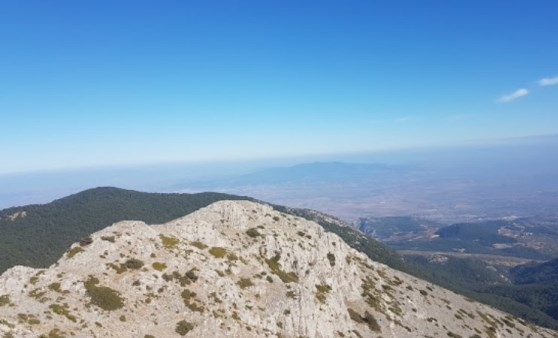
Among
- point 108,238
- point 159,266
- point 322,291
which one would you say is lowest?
point 322,291

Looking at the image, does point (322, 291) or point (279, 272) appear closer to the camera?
point (279, 272)

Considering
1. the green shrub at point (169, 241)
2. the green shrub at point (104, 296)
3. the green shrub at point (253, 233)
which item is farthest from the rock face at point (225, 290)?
the green shrub at point (253, 233)

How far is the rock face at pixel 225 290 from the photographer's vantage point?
52.3 meters

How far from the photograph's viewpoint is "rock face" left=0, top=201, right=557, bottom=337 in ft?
172

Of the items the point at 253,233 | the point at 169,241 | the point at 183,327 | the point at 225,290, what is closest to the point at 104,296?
the point at 183,327

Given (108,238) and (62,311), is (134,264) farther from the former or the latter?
(62,311)

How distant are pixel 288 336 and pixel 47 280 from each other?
36844 millimetres

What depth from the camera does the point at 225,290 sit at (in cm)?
6781

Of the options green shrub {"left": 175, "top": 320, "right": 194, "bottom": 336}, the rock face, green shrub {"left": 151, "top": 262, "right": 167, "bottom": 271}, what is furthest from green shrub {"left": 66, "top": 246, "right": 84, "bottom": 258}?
green shrub {"left": 175, "top": 320, "right": 194, "bottom": 336}

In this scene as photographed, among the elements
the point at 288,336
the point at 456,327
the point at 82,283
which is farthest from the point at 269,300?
the point at 456,327

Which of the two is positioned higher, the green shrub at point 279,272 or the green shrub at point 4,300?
the green shrub at point 4,300

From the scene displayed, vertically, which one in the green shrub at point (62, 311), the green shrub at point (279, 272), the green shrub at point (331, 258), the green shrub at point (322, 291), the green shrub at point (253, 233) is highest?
the green shrub at point (62, 311)

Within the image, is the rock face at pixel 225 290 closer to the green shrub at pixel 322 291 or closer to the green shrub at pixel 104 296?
the green shrub at pixel 104 296

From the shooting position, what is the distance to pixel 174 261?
230 ft
